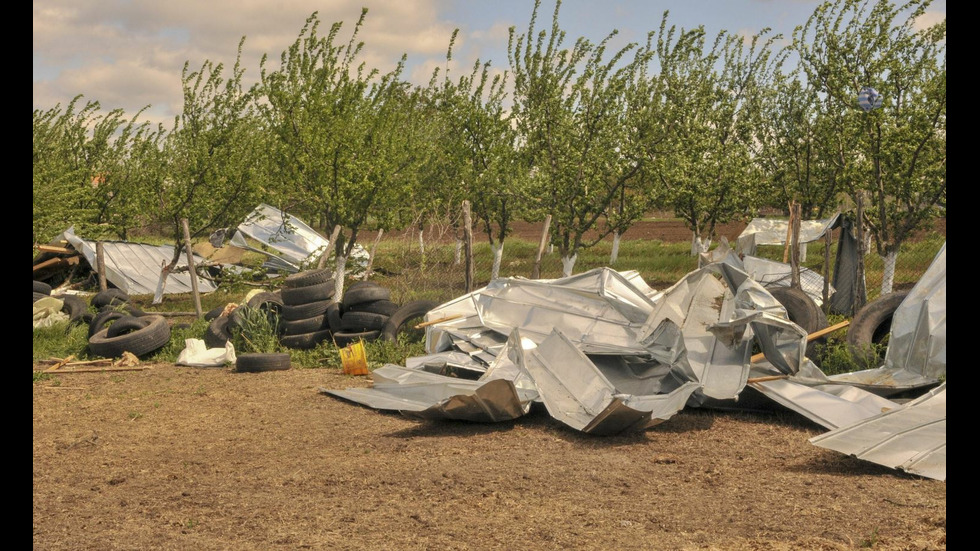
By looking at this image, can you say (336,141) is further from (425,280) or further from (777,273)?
(777,273)

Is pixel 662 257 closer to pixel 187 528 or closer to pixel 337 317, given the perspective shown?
pixel 337 317

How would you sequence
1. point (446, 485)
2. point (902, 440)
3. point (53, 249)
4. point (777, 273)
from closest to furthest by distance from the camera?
point (446, 485) < point (902, 440) < point (777, 273) < point (53, 249)

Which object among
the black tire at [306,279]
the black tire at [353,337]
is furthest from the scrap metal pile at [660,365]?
the black tire at [306,279]

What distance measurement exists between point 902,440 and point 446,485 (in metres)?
3.09

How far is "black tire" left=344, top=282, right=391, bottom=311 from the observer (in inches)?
448

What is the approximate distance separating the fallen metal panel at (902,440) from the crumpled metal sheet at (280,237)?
13.5m

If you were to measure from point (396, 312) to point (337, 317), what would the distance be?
0.89m

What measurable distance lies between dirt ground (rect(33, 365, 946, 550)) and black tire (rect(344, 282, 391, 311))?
3.00 metres

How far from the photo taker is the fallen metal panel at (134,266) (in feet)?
63.7

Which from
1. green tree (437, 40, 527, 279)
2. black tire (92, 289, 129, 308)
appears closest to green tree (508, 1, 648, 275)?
green tree (437, 40, 527, 279)

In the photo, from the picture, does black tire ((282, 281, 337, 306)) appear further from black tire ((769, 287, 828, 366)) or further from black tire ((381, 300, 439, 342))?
black tire ((769, 287, 828, 366))

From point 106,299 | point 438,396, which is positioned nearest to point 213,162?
point 106,299

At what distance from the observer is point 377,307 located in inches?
450
